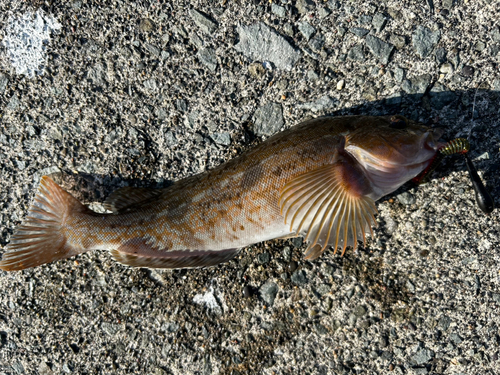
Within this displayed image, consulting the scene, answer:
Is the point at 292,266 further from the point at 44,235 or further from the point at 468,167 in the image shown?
the point at 44,235

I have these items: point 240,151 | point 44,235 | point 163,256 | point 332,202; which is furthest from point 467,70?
point 44,235

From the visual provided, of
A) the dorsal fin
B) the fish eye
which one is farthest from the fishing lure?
the dorsal fin

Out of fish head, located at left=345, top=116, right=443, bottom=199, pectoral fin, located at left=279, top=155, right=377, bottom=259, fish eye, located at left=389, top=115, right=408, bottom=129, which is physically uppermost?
fish eye, located at left=389, top=115, right=408, bottom=129

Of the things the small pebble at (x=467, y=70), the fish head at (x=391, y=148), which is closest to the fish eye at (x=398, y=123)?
the fish head at (x=391, y=148)

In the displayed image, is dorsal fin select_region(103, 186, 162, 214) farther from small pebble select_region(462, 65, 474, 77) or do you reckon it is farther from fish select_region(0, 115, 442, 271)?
small pebble select_region(462, 65, 474, 77)

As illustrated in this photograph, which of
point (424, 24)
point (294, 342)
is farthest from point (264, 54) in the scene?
point (294, 342)

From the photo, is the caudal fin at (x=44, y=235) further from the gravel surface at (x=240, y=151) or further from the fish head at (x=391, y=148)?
the fish head at (x=391, y=148)
